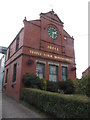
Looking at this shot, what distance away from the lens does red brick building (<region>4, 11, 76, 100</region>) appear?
1264cm

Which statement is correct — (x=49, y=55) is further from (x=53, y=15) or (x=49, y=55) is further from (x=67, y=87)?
(x=53, y=15)

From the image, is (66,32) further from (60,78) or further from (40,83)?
(40,83)

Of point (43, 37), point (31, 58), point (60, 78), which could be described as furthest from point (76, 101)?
point (43, 37)

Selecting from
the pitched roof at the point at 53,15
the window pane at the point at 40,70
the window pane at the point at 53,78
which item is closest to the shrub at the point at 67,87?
the window pane at the point at 53,78

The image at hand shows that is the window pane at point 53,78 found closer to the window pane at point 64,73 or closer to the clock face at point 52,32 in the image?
the window pane at point 64,73

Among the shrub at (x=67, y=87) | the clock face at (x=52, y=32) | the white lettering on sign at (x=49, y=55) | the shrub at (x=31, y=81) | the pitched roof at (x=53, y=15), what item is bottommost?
the shrub at (x=67, y=87)

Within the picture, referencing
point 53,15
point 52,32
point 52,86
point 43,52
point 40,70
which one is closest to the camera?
point 52,86

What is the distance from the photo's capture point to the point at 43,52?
1391 cm

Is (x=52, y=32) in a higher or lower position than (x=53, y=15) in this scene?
lower

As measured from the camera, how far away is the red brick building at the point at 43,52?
12641 millimetres

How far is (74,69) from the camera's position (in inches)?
611

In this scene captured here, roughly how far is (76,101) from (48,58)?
31.3 ft

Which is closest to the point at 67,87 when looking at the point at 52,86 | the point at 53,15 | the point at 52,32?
the point at 52,86

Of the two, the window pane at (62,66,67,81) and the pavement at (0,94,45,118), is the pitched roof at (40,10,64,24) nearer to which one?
the window pane at (62,66,67,81)
